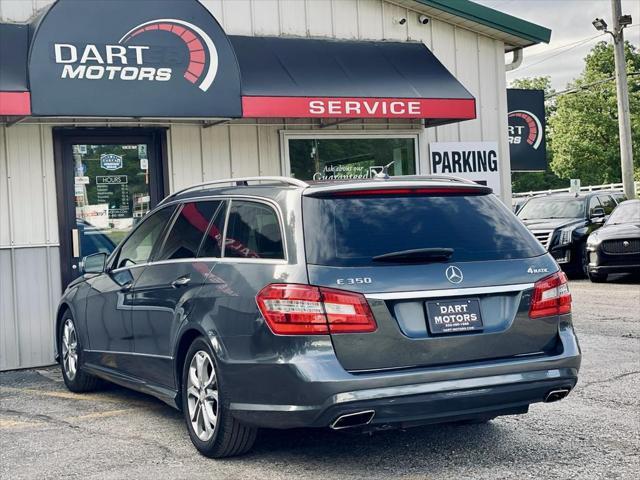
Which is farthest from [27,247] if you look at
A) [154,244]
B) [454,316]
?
[454,316]

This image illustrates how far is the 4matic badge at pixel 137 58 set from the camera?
10000 millimetres

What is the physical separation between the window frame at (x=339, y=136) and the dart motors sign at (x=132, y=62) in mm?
1507

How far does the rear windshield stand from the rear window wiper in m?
0.03

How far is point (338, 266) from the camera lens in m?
5.43

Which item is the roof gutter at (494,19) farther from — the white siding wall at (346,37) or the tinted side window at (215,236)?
the tinted side window at (215,236)

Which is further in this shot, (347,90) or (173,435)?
(347,90)

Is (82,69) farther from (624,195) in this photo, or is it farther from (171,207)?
(624,195)

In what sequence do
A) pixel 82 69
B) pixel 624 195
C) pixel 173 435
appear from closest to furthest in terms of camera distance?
pixel 173 435, pixel 82 69, pixel 624 195

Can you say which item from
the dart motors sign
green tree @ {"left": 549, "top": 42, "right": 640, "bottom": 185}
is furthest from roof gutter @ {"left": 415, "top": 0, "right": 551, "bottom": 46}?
green tree @ {"left": 549, "top": 42, "right": 640, "bottom": 185}

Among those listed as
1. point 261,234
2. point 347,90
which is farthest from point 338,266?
point 347,90

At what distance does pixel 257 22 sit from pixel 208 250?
20.5 feet

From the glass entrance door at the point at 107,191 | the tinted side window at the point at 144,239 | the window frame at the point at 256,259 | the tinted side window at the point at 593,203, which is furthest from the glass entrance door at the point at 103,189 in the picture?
the tinted side window at the point at 593,203

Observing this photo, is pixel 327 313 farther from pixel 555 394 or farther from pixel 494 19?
pixel 494 19

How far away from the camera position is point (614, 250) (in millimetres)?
18141
